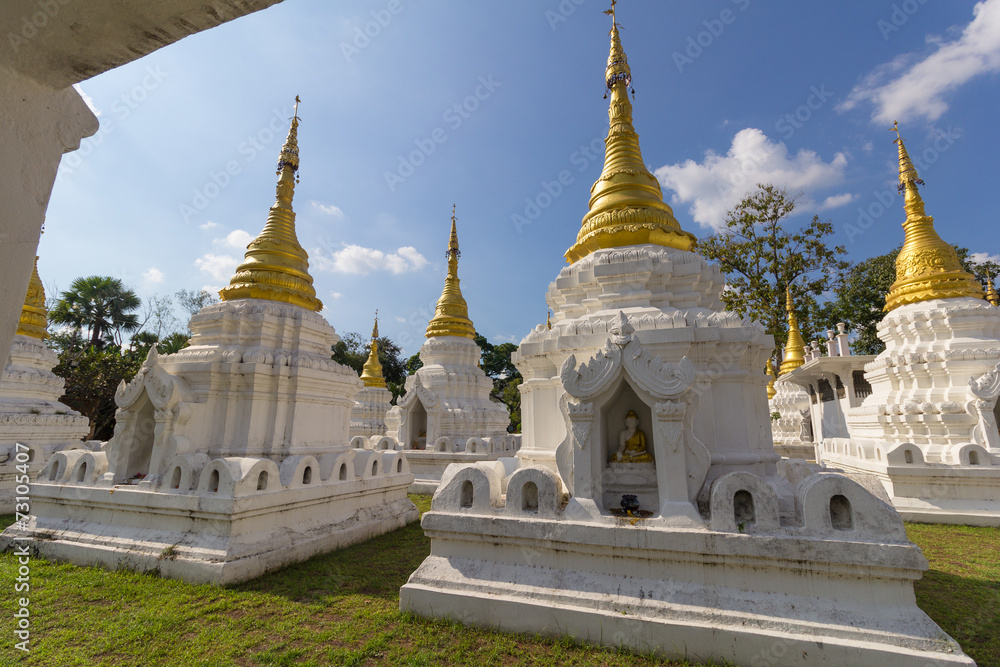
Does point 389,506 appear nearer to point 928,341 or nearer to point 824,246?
point 928,341

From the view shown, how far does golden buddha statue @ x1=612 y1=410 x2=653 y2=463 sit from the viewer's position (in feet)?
18.9

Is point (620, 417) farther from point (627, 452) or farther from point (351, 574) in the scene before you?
point (351, 574)

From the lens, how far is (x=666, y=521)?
4.91m

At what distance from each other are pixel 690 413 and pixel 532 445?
2.59 metres

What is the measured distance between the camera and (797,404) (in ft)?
71.8

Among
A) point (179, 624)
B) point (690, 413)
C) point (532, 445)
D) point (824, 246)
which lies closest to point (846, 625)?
point (690, 413)

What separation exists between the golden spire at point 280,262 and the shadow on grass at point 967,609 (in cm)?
1123

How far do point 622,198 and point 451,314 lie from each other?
43.8ft

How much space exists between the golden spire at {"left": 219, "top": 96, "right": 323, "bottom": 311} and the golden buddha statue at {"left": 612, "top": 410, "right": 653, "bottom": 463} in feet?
25.3

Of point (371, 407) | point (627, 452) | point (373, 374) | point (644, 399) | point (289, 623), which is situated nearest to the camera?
point (289, 623)

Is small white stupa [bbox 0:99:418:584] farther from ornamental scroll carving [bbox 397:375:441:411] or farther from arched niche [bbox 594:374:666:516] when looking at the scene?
ornamental scroll carving [bbox 397:375:441:411]

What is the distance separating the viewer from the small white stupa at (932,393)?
988cm

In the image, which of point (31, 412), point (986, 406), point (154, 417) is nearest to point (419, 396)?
point (154, 417)

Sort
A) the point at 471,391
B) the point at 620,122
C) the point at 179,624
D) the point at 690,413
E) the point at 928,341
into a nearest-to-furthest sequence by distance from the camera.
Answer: the point at 179,624 → the point at 690,413 → the point at 620,122 → the point at 928,341 → the point at 471,391
